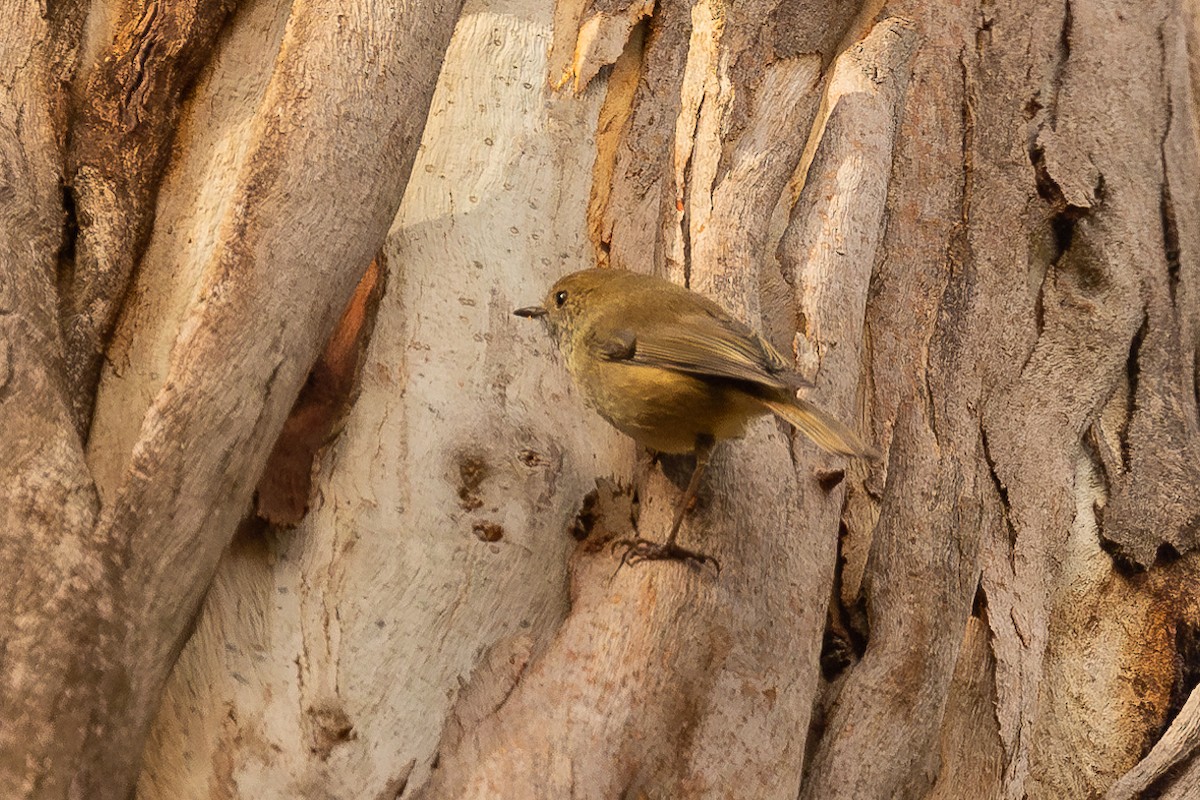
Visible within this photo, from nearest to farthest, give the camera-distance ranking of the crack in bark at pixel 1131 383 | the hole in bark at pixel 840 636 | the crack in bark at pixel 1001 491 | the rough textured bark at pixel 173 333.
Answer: the rough textured bark at pixel 173 333 < the hole in bark at pixel 840 636 < the crack in bark at pixel 1001 491 < the crack in bark at pixel 1131 383

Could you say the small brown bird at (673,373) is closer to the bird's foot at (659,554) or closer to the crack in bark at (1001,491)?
the bird's foot at (659,554)

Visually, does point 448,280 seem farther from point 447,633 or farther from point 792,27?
point 792,27

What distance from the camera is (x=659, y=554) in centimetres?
237

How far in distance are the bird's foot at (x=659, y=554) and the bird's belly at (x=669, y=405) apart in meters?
0.27

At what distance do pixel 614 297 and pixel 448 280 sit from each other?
0.49 metres

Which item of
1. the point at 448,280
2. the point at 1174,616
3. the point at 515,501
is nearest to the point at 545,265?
the point at 448,280

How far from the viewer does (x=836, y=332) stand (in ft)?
9.69

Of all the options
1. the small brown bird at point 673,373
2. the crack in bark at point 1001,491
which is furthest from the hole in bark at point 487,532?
the crack in bark at point 1001,491

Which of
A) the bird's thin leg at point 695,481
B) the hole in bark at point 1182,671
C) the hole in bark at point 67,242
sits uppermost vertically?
the hole in bark at point 67,242

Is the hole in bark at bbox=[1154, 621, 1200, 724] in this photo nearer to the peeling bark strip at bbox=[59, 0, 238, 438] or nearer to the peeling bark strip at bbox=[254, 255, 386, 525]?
the peeling bark strip at bbox=[254, 255, 386, 525]

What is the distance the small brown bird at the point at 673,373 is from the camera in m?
2.35

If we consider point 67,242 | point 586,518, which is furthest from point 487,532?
point 67,242

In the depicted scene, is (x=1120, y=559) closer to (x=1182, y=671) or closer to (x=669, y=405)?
(x=1182, y=671)

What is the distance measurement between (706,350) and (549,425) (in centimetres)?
54
